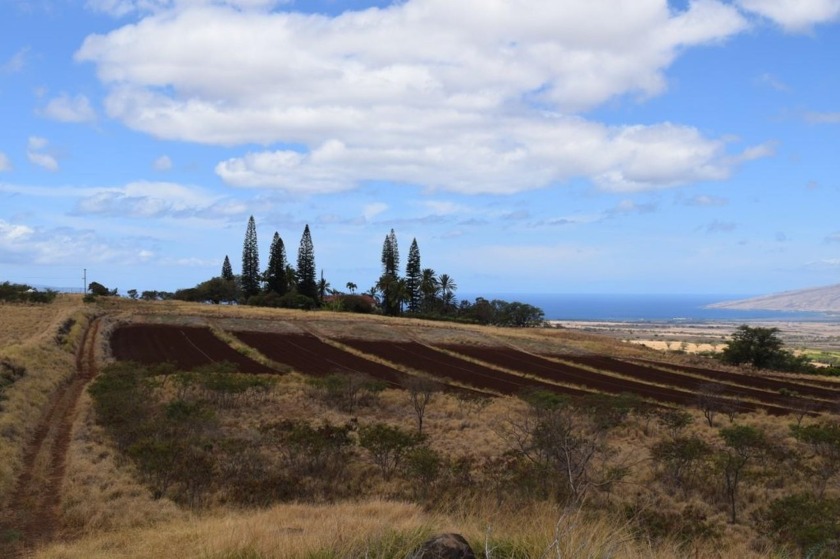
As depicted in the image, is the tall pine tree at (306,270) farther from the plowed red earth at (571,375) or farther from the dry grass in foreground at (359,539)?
the dry grass in foreground at (359,539)

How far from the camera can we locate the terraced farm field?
126 feet

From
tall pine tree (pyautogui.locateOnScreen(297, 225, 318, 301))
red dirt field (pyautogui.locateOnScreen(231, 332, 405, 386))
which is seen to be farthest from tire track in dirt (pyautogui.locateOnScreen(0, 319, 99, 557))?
tall pine tree (pyautogui.locateOnScreen(297, 225, 318, 301))

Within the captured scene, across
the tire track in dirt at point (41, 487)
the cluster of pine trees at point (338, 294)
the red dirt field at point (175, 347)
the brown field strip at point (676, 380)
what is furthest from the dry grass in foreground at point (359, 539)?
the cluster of pine trees at point (338, 294)

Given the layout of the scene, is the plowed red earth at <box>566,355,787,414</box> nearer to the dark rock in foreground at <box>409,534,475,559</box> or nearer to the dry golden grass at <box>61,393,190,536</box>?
the dry golden grass at <box>61,393,190,536</box>

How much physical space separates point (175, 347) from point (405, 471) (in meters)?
35.5

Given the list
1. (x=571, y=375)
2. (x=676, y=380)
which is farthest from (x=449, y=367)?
(x=676, y=380)

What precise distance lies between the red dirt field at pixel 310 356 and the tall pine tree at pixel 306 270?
46055 mm

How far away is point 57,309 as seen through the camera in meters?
68.9

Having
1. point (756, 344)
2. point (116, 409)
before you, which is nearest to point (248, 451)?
point (116, 409)

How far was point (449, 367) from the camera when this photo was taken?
4744 centimetres

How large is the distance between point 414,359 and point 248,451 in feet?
104

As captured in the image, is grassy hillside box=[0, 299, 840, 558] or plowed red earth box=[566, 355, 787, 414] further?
plowed red earth box=[566, 355, 787, 414]

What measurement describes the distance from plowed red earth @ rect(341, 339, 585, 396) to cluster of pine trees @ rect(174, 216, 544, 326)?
43272 millimetres

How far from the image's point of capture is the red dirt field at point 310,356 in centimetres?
4206
